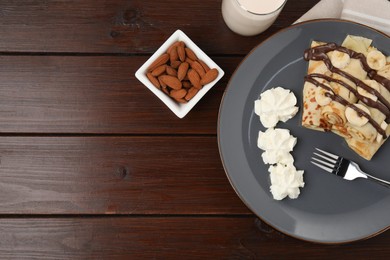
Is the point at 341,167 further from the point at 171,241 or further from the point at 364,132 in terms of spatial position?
the point at 171,241

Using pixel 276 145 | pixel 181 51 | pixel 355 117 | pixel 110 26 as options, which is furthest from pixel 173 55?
pixel 355 117

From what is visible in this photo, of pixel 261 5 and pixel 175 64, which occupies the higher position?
pixel 261 5

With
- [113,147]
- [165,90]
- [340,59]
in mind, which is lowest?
[113,147]

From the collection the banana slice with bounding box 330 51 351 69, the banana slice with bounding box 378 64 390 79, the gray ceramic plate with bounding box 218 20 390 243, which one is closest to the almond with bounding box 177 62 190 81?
the gray ceramic plate with bounding box 218 20 390 243

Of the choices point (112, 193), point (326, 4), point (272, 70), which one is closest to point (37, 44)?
point (112, 193)

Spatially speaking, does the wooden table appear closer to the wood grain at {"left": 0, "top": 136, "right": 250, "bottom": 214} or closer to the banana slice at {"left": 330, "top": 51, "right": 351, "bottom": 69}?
the wood grain at {"left": 0, "top": 136, "right": 250, "bottom": 214}

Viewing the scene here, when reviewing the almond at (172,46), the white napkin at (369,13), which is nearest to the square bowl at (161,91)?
the almond at (172,46)

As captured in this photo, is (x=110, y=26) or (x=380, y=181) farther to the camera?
(x=110, y=26)
